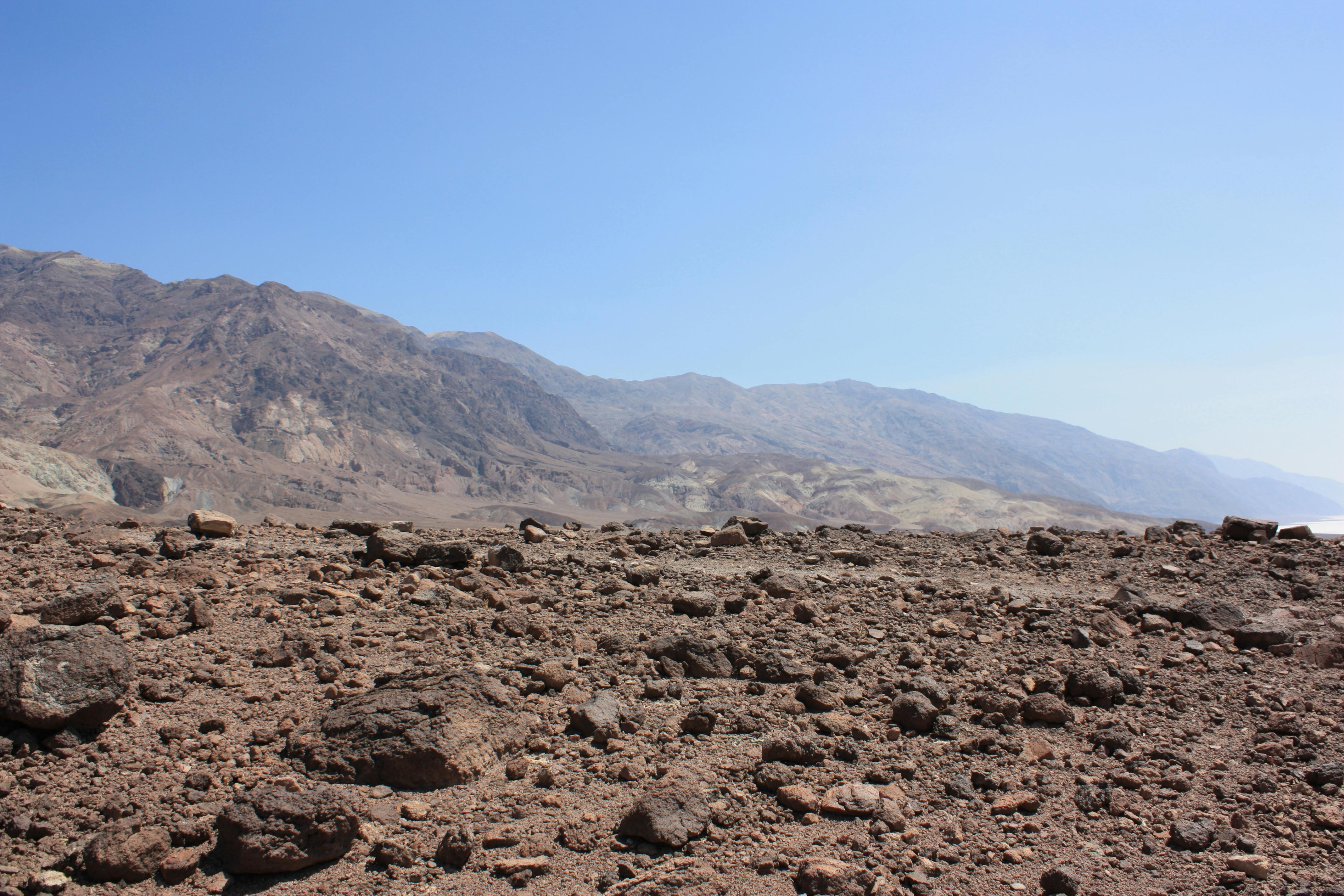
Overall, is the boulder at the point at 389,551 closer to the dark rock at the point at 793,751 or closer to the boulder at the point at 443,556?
the boulder at the point at 443,556

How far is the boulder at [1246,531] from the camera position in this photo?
12.6 metres

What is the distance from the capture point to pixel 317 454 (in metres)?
153

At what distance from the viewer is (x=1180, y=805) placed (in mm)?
4926

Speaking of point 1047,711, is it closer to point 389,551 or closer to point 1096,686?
point 1096,686

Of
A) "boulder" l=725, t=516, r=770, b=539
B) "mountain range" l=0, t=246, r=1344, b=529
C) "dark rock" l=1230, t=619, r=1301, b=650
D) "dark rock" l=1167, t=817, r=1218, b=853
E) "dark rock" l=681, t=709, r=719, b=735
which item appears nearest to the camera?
"dark rock" l=1167, t=817, r=1218, b=853

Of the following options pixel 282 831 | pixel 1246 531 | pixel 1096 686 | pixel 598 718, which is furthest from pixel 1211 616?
pixel 282 831

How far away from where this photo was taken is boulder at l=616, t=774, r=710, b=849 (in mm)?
4562

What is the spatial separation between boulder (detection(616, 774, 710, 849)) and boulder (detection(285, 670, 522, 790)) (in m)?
1.27

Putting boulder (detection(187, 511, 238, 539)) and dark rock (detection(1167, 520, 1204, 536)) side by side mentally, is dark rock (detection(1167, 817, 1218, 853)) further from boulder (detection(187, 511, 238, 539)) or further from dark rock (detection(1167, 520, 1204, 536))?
dark rock (detection(1167, 520, 1204, 536))

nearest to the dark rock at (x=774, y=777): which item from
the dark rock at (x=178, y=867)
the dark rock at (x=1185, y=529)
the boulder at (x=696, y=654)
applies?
the boulder at (x=696, y=654)

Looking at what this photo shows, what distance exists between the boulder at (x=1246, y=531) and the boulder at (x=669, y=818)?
39.4 ft

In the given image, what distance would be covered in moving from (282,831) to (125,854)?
2.57ft

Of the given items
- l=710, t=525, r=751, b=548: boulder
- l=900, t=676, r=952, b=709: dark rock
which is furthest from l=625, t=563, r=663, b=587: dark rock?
l=900, t=676, r=952, b=709: dark rock

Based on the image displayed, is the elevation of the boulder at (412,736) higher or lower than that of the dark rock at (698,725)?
lower
